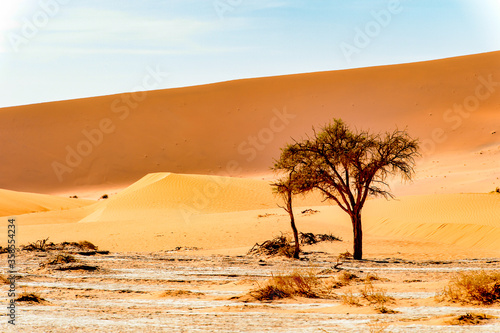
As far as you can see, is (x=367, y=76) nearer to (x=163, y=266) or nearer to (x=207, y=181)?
(x=207, y=181)

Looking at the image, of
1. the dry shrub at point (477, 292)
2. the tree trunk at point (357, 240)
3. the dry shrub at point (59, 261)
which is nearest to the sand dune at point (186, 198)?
the tree trunk at point (357, 240)

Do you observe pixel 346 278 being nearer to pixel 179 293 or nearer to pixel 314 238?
pixel 179 293

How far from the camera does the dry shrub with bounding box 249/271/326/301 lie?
36.3 feet

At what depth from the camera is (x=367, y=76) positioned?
85125 mm

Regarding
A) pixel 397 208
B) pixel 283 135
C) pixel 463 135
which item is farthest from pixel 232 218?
pixel 283 135

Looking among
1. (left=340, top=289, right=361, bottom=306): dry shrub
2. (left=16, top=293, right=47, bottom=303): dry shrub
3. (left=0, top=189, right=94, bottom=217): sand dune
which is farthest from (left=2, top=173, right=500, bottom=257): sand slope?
(left=16, top=293, right=47, bottom=303): dry shrub

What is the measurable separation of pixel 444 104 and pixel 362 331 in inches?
2570

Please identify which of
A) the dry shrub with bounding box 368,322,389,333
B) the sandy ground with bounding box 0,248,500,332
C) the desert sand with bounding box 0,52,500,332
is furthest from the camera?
the desert sand with bounding box 0,52,500,332

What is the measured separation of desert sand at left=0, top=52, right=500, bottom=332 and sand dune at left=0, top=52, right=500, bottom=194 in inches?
10.1

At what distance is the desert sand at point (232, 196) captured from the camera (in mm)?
11289

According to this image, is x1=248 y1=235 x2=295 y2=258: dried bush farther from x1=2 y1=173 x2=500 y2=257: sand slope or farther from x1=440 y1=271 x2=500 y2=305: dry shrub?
x1=440 y1=271 x2=500 y2=305: dry shrub

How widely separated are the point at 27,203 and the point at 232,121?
3750cm

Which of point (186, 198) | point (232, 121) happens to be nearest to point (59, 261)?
point (186, 198)

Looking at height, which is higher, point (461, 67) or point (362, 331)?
point (461, 67)
